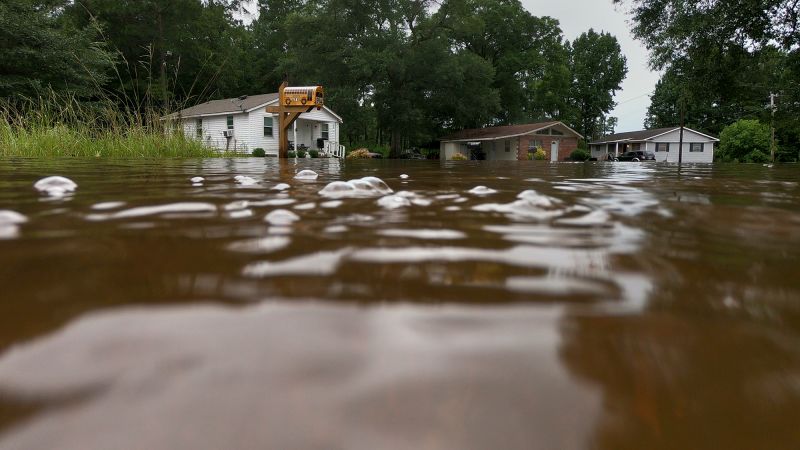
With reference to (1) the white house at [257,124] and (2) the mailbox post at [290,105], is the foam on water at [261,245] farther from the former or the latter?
(1) the white house at [257,124]

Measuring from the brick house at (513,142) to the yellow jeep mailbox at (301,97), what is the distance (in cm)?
2725

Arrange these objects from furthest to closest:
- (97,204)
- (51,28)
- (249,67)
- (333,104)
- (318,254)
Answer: (249,67) < (333,104) < (51,28) < (97,204) < (318,254)

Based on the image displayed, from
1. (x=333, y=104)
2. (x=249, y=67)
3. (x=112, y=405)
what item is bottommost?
(x=112, y=405)

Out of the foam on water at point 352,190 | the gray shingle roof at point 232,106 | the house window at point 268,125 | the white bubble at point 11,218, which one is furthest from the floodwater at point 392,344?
the house window at point 268,125

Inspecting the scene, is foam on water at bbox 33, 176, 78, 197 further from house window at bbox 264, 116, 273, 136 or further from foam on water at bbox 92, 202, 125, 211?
house window at bbox 264, 116, 273, 136

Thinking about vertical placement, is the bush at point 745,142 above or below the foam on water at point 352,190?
above

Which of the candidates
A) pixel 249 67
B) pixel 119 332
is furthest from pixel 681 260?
pixel 249 67

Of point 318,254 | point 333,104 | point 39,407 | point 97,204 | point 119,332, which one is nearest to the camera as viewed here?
point 39,407

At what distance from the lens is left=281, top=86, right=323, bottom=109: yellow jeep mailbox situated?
44.5ft

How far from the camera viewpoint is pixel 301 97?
13.8 meters

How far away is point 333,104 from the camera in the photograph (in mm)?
32562

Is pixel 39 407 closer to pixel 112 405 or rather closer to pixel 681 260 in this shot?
pixel 112 405

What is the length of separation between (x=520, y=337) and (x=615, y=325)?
0.13m

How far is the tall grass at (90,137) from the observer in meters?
7.13
